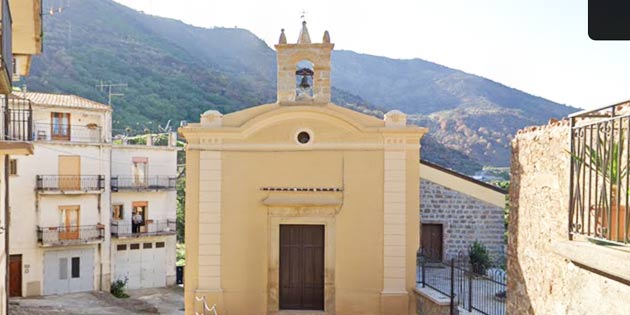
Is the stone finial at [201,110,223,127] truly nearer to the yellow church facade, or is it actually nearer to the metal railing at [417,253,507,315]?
the yellow church facade

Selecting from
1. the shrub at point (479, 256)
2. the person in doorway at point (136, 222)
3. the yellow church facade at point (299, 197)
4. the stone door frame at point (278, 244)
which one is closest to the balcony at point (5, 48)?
the yellow church facade at point (299, 197)

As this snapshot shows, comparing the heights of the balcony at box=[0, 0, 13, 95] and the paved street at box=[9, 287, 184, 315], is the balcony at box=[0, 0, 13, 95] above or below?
above

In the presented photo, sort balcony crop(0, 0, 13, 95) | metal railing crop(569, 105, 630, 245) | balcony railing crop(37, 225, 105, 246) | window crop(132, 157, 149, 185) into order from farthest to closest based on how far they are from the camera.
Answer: window crop(132, 157, 149, 185)
balcony railing crop(37, 225, 105, 246)
balcony crop(0, 0, 13, 95)
metal railing crop(569, 105, 630, 245)

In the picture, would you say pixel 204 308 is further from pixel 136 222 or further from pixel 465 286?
pixel 136 222

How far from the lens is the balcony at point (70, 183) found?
1100 inches

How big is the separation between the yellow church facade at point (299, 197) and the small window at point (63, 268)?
18.1m

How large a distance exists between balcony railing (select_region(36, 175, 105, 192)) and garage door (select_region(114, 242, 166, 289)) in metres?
3.46

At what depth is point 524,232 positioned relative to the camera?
604 centimetres

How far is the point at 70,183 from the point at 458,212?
19.5 metres

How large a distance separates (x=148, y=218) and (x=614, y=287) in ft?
97.4

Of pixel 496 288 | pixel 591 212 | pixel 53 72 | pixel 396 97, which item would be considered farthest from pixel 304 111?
pixel 396 97

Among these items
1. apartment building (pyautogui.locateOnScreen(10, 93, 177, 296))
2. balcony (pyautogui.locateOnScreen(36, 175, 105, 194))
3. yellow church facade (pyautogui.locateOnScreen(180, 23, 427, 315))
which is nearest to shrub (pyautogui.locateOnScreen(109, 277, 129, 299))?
apartment building (pyautogui.locateOnScreen(10, 93, 177, 296))

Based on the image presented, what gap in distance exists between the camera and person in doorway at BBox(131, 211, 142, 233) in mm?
31094

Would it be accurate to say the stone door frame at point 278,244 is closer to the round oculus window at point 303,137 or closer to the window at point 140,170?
the round oculus window at point 303,137
